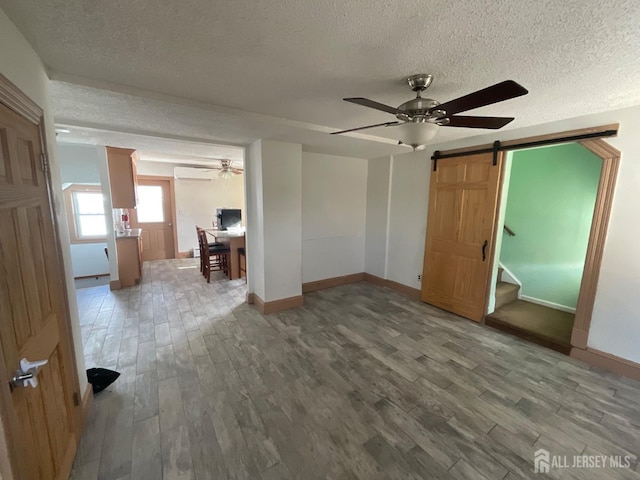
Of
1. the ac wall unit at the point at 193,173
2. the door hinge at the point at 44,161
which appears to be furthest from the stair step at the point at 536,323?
the ac wall unit at the point at 193,173

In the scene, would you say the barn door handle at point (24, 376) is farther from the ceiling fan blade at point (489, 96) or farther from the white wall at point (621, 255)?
the white wall at point (621, 255)

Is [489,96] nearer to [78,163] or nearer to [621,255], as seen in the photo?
[621,255]

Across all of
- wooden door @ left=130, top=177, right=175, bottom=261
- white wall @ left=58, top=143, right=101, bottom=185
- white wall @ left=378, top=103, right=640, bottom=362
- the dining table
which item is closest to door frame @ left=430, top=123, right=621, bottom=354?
white wall @ left=378, top=103, right=640, bottom=362

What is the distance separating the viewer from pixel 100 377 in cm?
215

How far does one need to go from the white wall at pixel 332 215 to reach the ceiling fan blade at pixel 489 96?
9.29 ft

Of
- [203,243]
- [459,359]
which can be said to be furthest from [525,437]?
[203,243]

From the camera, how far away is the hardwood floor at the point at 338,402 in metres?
1.53

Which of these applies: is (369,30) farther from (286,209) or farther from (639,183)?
(639,183)

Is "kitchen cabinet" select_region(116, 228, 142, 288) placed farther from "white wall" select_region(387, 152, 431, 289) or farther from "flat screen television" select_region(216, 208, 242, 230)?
"white wall" select_region(387, 152, 431, 289)

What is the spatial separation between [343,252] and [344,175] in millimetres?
1392

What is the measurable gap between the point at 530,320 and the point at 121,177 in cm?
638

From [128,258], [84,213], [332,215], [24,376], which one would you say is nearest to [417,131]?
[24,376]

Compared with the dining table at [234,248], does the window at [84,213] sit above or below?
→ above

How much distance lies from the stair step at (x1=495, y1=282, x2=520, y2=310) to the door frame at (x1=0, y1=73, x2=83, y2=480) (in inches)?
174
